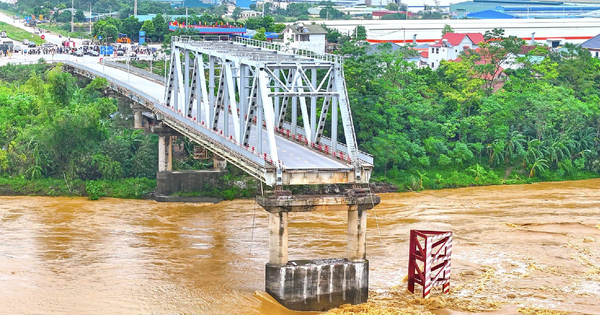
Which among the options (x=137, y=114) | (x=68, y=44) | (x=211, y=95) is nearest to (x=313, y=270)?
(x=211, y=95)

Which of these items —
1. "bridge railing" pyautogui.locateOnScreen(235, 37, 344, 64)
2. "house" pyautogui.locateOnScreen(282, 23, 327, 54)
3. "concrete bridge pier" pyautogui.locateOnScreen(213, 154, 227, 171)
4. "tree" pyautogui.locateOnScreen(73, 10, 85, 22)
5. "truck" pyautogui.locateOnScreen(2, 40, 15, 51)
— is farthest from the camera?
"tree" pyautogui.locateOnScreen(73, 10, 85, 22)

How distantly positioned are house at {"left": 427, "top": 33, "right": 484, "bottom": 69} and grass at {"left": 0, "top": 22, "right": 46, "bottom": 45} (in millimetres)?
56040

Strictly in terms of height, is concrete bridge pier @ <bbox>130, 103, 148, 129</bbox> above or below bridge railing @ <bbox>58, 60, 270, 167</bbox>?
below

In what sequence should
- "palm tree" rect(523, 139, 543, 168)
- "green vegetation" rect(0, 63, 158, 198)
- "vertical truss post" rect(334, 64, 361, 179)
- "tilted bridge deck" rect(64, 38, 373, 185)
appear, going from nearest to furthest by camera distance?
1. "tilted bridge deck" rect(64, 38, 373, 185)
2. "vertical truss post" rect(334, 64, 361, 179)
3. "green vegetation" rect(0, 63, 158, 198)
4. "palm tree" rect(523, 139, 543, 168)

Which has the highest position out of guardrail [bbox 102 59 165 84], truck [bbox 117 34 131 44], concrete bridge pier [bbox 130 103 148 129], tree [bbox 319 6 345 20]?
tree [bbox 319 6 345 20]

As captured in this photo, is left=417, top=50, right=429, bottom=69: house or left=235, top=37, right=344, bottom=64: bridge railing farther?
left=417, top=50, right=429, bottom=69: house

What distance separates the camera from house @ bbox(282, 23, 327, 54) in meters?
116

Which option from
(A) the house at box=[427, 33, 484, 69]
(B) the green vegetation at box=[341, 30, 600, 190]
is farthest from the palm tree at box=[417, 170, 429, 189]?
(A) the house at box=[427, 33, 484, 69]

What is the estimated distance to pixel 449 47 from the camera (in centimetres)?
11519

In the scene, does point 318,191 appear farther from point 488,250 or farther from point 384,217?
point 488,250

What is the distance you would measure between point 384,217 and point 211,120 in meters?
13.3

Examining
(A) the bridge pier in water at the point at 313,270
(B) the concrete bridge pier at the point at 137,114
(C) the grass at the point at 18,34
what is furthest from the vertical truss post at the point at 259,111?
(C) the grass at the point at 18,34

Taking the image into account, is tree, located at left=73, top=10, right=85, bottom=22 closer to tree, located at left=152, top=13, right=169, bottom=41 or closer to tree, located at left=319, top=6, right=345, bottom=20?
tree, located at left=152, top=13, right=169, bottom=41

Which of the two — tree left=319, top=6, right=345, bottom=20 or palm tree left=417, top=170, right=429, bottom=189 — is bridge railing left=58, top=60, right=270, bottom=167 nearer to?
palm tree left=417, top=170, right=429, bottom=189
